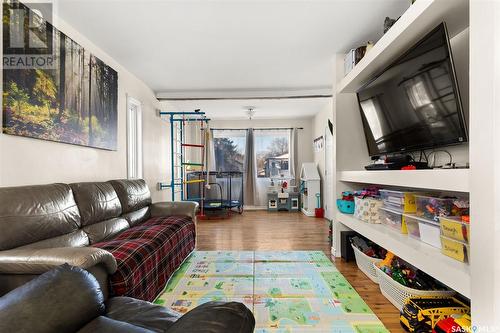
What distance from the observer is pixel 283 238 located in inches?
145

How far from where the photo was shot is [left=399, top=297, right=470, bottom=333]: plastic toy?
143 centimetres

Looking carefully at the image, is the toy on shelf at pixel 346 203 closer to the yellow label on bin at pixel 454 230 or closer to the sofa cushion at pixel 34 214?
the yellow label on bin at pixel 454 230

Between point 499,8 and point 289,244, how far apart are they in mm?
2992

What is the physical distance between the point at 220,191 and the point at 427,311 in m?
5.16

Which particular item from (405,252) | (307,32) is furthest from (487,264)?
(307,32)

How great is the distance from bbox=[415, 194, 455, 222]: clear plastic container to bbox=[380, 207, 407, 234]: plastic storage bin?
200 mm

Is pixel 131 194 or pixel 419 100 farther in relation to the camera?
pixel 131 194

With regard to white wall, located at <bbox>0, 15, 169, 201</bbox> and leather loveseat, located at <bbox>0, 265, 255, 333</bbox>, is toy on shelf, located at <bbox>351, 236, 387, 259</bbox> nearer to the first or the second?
leather loveseat, located at <bbox>0, 265, 255, 333</bbox>

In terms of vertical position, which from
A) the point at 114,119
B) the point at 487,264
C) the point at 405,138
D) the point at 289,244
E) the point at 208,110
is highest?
the point at 208,110

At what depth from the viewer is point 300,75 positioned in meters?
3.51

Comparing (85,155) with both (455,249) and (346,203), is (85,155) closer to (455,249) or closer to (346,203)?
(346,203)

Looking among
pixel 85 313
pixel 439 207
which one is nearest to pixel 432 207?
pixel 439 207

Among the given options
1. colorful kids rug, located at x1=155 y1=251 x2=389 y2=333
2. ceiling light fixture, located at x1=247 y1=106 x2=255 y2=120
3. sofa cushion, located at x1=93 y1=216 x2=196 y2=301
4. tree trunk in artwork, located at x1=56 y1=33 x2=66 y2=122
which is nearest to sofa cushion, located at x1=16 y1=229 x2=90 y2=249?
sofa cushion, located at x1=93 y1=216 x2=196 y2=301

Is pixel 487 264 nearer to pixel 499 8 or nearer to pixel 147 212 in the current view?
pixel 499 8
